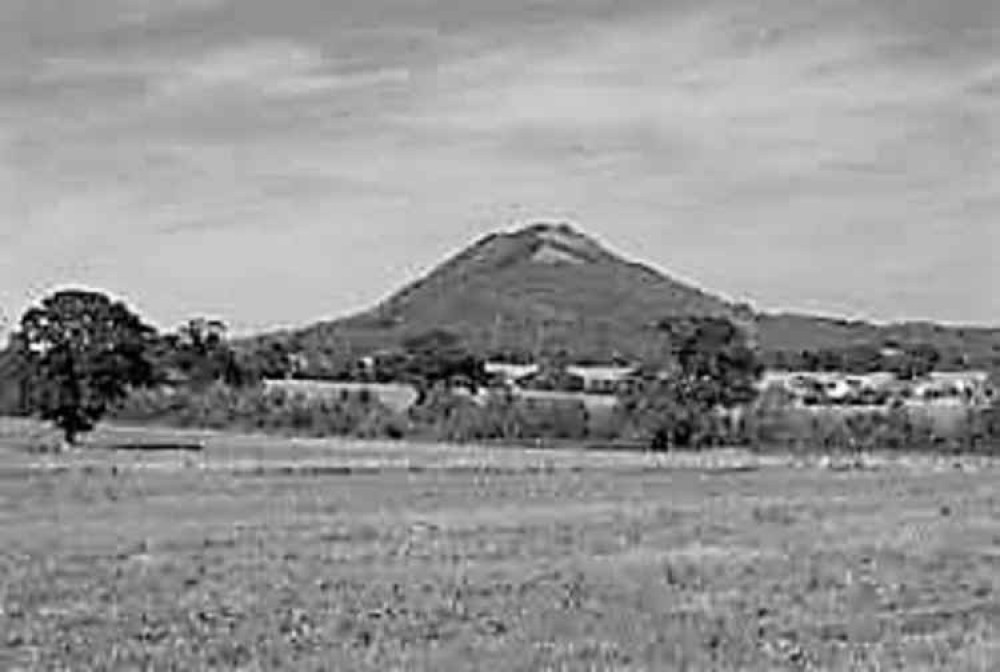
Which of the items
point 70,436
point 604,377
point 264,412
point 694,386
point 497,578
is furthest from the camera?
point 604,377

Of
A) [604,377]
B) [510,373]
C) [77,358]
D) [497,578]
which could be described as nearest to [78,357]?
[77,358]

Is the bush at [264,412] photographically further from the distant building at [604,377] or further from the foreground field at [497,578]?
the foreground field at [497,578]

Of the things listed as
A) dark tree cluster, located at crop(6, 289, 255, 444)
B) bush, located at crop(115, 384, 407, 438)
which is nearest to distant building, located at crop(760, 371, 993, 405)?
bush, located at crop(115, 384, 407, 438)

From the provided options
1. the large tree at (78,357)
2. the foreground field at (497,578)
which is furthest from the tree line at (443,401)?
the foreground field at (497,578)

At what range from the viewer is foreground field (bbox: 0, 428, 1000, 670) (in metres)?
20.9

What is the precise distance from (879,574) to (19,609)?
1398 centimetres

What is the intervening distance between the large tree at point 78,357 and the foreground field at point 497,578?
5112 cm

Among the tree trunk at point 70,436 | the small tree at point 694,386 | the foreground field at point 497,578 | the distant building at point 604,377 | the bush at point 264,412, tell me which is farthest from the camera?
the distant building at point 604,377

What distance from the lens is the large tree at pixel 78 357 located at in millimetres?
119625

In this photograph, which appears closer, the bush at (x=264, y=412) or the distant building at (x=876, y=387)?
the distant building at (x=876, y=387)

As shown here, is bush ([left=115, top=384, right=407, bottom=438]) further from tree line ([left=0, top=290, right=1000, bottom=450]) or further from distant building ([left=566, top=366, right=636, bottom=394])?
distant building ([left=566, top=366, right=636, bottom=394])

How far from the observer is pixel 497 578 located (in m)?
30.8

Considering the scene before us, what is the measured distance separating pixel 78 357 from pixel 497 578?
93.4 meters

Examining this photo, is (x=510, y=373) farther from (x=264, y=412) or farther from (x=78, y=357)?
(x=78, y=357)
